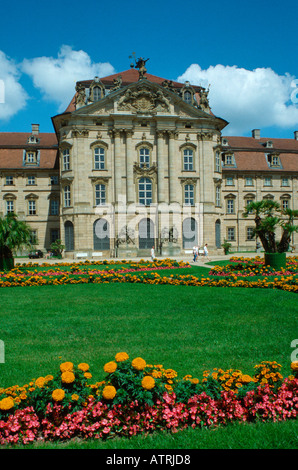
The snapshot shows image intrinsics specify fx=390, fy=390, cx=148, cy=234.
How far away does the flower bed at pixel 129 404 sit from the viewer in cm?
486

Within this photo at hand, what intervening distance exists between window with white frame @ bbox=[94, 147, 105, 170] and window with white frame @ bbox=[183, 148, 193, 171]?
9413 millimetres

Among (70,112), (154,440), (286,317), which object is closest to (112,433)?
(154,440)

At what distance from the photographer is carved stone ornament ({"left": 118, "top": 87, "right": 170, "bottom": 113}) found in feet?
142

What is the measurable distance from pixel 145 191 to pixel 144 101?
10.1 m

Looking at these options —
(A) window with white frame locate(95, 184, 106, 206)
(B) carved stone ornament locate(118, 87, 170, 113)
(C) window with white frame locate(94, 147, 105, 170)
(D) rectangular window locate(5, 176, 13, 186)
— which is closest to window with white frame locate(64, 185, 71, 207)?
(A) window with white frame locate(95, 184, 106, 206)

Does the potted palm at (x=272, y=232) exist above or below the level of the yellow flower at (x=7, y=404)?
above

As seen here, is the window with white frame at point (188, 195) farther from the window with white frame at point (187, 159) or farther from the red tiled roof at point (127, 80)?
the red tiled roof at point (127, 80)

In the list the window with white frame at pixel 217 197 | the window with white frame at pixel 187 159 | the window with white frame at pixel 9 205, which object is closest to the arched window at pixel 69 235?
the window with white frame at pixel 9 205

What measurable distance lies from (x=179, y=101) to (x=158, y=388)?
140ft

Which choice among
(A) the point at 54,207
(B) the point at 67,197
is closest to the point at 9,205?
(A) the point at 54,207

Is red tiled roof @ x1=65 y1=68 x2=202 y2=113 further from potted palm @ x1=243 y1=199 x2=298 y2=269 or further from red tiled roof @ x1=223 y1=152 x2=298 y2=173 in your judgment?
potted palm @ x1=243 y1=199 x2=298 y2=269

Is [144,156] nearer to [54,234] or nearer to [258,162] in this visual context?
[54,234]

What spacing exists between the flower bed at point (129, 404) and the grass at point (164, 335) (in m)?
0.19

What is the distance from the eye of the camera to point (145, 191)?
146 ft
